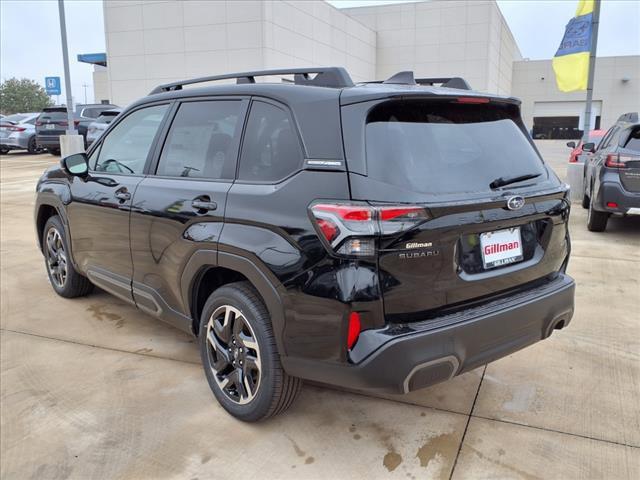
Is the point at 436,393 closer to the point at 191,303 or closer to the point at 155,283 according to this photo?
the point at 191,303

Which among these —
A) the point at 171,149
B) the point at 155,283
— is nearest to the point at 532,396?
the point at 155,283

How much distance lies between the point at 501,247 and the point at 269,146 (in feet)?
4.07

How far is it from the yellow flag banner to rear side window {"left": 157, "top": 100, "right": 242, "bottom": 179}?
397 inches

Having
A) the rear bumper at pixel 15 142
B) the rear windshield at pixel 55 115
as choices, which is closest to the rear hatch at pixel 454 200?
the rear windshield at pixel 55 115

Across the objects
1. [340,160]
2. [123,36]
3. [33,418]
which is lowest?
[33,418]

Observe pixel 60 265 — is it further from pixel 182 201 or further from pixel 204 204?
pixel 204 204

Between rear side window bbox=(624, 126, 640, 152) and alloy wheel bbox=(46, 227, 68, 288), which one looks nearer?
alloy wheel bbox=(46, 227, 68, 288)

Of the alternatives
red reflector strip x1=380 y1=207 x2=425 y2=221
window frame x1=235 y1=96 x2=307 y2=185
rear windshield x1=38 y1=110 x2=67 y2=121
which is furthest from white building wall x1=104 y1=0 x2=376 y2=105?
red reflector strip x1=380 y1=207 x2=425 y2=221

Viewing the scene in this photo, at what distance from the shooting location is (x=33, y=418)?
3.09 metres

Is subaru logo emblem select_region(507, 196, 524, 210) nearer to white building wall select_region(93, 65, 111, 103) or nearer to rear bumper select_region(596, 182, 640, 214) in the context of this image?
rear bumper select_region(596, 182, 640, 214)

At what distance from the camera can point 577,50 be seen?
36.7 feet

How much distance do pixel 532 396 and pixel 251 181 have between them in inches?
80.6

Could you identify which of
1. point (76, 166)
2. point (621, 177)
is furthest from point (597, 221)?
point (76, 166)

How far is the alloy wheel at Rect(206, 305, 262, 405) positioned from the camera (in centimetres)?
286
